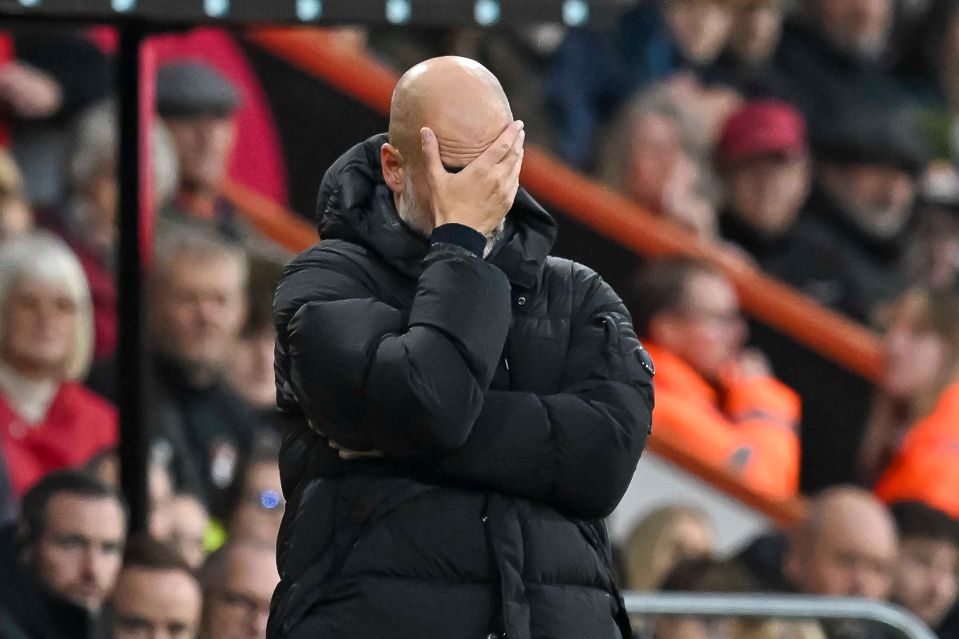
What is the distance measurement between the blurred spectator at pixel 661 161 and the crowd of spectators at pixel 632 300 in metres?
0.01

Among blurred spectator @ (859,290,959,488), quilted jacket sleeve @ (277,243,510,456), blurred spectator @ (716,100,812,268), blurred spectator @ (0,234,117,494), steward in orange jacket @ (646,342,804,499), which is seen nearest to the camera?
quilted jacket sleeve @ (277,243,510,456)

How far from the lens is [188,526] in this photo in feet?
19.9

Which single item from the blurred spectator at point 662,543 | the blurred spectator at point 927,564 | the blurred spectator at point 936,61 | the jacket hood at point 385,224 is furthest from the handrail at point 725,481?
the jacket hood at point 385,224

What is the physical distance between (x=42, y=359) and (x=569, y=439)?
11.7ft

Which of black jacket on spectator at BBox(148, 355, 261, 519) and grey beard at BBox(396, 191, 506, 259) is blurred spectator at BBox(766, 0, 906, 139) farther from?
grey beard at BBox(396, 191, 506, 259)

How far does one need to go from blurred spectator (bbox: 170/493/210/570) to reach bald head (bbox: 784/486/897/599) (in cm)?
206

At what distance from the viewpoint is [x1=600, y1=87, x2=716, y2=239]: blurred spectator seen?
8.05 meters

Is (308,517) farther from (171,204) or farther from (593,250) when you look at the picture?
(593,250)

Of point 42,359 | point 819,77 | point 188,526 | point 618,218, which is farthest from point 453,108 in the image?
point 819,77

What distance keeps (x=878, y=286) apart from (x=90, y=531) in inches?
172

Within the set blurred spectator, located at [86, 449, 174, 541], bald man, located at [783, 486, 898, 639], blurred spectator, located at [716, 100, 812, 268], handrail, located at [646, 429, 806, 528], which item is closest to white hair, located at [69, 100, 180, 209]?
blurred spectator, located at [86, 449, 174, 541]

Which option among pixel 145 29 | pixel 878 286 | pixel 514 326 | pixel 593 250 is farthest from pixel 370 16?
pixel 878 286

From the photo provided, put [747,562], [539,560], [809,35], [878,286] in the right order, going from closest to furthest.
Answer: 1. [539,560]
2. [747,562]
3. [878,286]
4. [809,35]

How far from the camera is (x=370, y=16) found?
4859 mm
